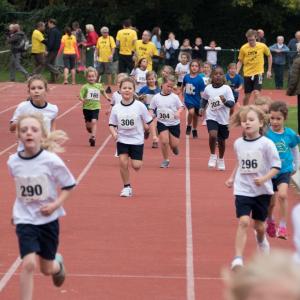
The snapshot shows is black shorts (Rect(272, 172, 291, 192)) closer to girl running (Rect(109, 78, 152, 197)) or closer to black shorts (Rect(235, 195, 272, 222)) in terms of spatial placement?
black shorts (Rect(235, 195, 272, 222))

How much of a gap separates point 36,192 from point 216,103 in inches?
402

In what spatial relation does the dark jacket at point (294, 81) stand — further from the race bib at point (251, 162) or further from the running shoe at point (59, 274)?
the running shoe at point (59, 274)

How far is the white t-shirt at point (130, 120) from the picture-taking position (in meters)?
13.7

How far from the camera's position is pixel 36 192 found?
276 inches

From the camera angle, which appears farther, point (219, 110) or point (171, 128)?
point (171, 128)

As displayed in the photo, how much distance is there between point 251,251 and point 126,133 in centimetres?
408

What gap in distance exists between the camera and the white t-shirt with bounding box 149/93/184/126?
17.1 meters

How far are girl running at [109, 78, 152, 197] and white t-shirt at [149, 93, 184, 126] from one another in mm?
3290

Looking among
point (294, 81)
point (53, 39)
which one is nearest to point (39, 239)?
point (294, 81)

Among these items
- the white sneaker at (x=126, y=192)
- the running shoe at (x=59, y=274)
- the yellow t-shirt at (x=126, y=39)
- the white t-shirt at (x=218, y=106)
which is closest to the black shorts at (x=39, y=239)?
the running shoe at (x=59, y=274)

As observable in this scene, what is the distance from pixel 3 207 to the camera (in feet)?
42.4

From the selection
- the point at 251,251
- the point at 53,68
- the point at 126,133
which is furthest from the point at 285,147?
the point at 53,68

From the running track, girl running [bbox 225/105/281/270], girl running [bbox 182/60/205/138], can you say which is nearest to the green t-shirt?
the running track

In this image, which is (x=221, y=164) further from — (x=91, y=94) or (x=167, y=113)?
(x=91, y=94)
